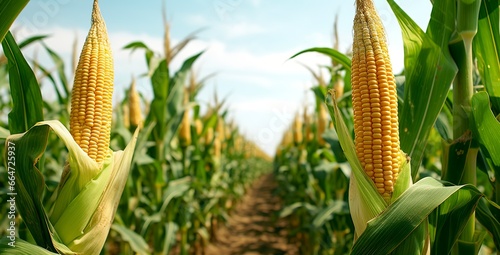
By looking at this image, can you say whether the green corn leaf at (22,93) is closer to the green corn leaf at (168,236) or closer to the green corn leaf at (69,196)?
the green corn leaf at (69,196)

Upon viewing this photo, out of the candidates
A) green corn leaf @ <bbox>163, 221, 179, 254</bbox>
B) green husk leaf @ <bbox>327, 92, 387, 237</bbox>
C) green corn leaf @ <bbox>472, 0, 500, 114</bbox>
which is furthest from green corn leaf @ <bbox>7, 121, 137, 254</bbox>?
green corn leaf @ <bbox>163, 221, 179, 254</bbox>

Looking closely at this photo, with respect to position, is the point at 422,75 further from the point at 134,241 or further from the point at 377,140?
the point at 134,241

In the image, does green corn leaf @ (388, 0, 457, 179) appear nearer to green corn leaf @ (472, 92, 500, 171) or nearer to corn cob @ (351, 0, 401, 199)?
green corn leaf @ (472, 92, 500, 171)

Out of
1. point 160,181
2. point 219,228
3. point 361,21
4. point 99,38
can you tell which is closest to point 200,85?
point 160,181

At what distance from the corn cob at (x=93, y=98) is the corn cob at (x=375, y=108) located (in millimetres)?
1061

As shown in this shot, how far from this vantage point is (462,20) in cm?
160

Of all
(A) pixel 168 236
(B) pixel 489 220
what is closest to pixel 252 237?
(A) pixel 168 236

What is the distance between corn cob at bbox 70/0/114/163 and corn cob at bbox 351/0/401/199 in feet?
3.48

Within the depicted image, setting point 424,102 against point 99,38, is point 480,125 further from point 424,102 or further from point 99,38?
point 99,38

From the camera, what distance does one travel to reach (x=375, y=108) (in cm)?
139

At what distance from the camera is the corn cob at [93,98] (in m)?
1.53

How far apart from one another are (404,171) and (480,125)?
1.50ft

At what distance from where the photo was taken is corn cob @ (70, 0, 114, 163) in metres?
1.53

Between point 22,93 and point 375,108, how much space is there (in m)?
1.51
